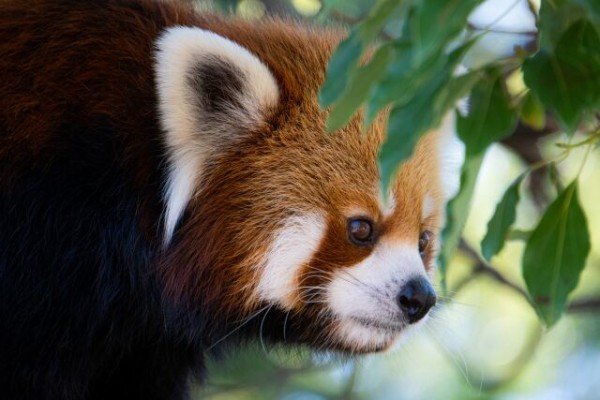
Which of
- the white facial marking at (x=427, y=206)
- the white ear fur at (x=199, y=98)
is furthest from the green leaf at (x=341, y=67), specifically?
the white facial marking at (x=427, y=206)

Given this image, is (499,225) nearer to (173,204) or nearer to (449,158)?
(173,204)

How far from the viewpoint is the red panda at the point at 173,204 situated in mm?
3010

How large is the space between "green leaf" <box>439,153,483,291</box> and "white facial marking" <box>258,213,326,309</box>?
0.97 m

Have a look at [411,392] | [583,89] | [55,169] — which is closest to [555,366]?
[411,392]

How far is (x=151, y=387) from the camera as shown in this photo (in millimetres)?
3648

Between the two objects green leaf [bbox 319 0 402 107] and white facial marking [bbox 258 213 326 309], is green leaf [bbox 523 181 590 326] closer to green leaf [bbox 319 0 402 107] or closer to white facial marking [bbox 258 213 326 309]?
green leaf [bbox 319 0 402 107]

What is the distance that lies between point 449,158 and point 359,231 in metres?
0.68

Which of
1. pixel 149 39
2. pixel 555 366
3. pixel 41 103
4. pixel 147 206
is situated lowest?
pixel 555 366

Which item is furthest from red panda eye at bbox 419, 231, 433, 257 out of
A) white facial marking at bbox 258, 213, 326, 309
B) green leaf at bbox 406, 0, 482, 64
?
green leaf at bbox 406, 0, 482, 64

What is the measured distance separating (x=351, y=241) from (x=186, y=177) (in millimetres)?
571

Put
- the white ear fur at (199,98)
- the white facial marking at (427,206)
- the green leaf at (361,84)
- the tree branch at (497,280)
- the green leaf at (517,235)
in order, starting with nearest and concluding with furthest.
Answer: the green leaf at (361,84) → the green leaf at (517,235) → the white ear fur at (199,98) → the white facial marking at (427,206) → the tree branch at (497,280)

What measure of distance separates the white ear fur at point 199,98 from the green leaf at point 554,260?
4.08 feet

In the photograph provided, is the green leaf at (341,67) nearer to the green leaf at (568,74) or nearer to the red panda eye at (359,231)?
the green leaf at (568,74)

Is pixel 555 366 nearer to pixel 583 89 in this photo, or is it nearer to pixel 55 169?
pixel 55 169
